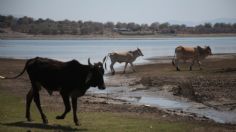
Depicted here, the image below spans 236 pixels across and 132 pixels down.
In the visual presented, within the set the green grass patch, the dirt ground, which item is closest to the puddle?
the dirt ground

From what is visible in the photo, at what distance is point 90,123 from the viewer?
46.4 ft

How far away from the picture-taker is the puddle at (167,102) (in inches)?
706

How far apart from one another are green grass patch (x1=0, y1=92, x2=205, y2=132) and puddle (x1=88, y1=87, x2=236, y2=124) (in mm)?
3051

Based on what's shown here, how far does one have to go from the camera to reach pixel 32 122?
45.1 feet

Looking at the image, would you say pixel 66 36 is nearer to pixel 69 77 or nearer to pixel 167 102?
pixel 167 102

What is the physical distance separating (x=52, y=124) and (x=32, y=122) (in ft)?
2.08

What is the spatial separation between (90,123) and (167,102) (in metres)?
7.98

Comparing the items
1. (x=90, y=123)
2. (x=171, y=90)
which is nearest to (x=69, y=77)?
(x=90, y=123)

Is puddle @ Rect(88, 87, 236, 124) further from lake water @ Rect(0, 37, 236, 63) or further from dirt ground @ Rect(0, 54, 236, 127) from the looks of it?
lake water @ Rect(0, 37, 236, 63)

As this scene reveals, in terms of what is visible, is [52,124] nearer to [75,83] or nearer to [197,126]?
[75,83]

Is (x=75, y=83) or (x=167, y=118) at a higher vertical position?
(x=75, y=83)

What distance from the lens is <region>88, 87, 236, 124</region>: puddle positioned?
706 inches

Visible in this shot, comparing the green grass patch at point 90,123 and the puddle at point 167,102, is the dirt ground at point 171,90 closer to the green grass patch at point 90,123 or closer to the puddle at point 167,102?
the puddle at point 167,102

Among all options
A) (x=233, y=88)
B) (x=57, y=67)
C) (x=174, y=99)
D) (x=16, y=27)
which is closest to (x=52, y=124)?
(x=57, y=67)
